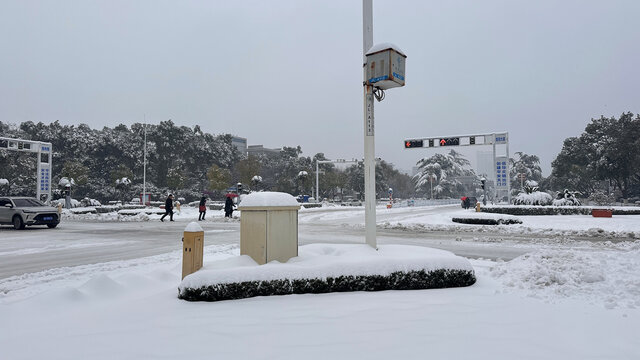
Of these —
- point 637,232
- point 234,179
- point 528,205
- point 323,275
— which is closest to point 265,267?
point 323,275

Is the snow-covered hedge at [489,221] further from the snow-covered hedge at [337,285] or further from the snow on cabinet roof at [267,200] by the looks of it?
the snow on cabinet roof at [267,200]

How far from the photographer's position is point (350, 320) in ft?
12.8

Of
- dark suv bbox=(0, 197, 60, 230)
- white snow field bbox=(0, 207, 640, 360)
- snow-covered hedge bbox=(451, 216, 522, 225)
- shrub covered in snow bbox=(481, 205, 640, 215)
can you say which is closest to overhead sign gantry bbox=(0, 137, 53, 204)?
dark suv bbox=(0, 197, 60, 230)

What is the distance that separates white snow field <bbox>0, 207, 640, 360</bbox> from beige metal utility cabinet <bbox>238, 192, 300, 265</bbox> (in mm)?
850

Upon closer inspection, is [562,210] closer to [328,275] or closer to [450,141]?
[450,141]

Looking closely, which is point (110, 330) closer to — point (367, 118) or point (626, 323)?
point (367, 118)

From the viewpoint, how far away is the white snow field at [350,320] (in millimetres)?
3152

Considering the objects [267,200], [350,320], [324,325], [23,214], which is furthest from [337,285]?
[23,214]

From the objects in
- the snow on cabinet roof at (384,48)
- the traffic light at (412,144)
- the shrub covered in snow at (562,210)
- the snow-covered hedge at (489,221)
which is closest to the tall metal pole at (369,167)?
the snow on cabinet roof at (384,48)

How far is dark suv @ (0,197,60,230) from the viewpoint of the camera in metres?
17.3

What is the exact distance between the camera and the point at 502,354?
3.03 m

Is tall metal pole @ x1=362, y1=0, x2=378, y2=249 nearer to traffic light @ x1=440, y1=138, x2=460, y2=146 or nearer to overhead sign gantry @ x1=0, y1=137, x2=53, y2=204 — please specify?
traffic light @ x1=440, y1=138, x2=460, y2=146

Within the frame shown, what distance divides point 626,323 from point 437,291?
2.01 meters

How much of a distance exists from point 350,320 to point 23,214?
64.8 ft
